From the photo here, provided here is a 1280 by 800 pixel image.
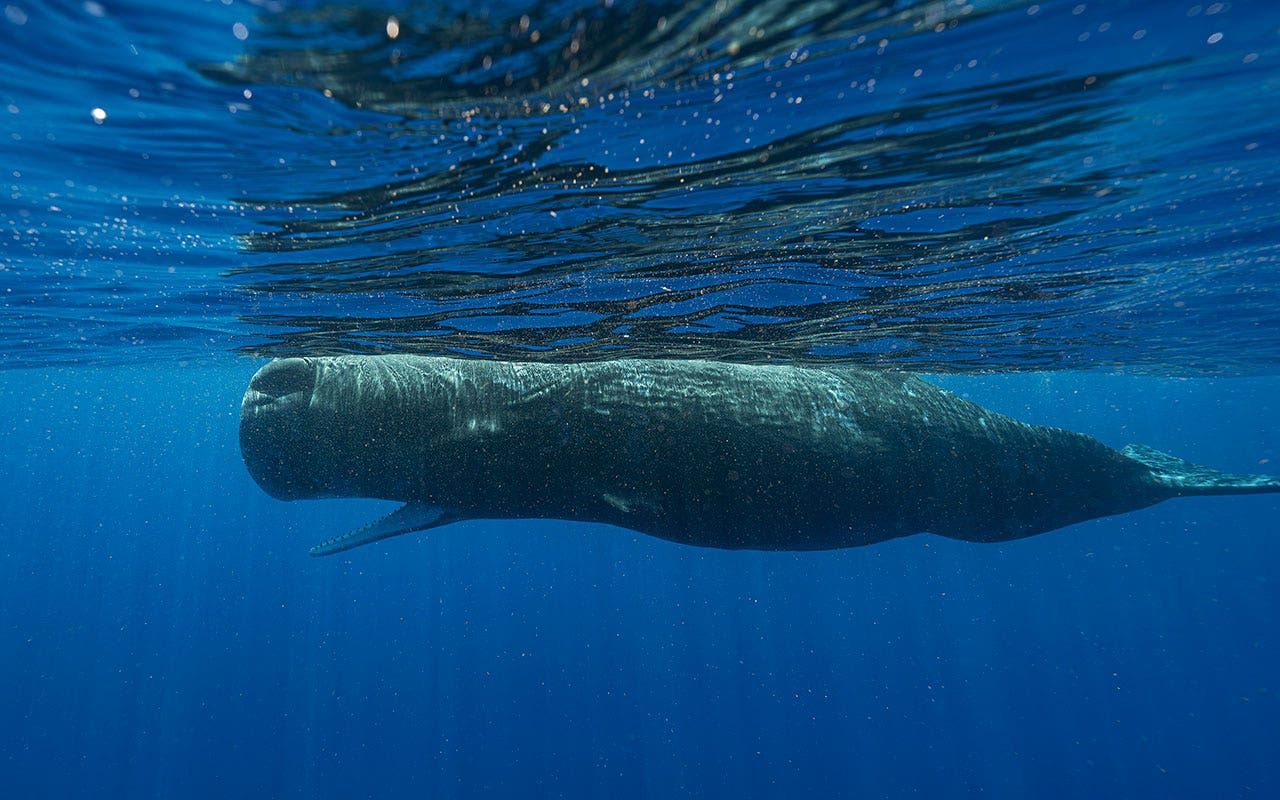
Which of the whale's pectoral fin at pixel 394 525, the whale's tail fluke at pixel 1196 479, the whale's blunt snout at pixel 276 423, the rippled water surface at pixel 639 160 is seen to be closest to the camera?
Answer: the rippled water surface at pixel 639 160

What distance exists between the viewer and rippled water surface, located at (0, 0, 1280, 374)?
14.3 ft

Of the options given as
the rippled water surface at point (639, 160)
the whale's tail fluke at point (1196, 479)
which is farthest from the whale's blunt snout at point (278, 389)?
the whale's tail fluke at point (1196, 479)

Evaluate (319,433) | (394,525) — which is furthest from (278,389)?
(394,525)

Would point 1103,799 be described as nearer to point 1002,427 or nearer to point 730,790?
point 730,790

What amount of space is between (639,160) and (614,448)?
2832 mm

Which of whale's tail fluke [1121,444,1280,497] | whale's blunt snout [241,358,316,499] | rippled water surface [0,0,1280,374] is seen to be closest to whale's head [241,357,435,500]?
whale's blunt snout [241,358,316,499]

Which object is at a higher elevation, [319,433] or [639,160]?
[639,160]

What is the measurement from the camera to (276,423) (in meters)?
6.98

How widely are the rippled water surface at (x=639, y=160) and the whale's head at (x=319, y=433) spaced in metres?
1.96

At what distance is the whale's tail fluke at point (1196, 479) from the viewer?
8820mm

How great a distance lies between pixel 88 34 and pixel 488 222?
3.90 metres

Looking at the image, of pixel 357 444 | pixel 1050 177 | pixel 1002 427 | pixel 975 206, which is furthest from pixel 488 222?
pixel 1002 427

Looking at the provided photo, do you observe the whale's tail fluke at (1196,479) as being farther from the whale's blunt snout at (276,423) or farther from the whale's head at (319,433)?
the whale's blunt snout at (276,423)

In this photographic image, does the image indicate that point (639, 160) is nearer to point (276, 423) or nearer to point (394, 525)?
point (394, 525)
